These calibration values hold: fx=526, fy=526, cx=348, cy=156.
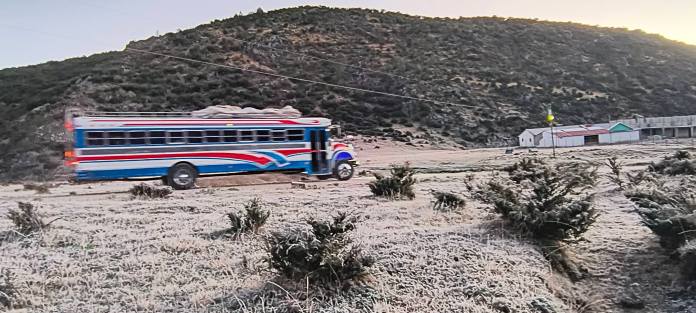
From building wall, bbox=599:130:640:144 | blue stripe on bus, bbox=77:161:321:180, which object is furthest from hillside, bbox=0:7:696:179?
blue stripe on bus, bbox=77:161:321:180

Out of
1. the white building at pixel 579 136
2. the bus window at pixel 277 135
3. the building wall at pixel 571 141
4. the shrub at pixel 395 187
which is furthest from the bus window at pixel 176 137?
the building wall at pixel 571 141

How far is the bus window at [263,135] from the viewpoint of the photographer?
19438 millimetres

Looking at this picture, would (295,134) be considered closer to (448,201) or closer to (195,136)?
(195,136)

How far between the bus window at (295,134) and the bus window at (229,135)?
211cm

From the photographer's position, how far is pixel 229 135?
19000mm

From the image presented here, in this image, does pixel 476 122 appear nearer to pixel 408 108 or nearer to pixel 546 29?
pixel 408 108

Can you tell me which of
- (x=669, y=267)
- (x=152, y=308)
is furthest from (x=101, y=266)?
(x=669, y=267)

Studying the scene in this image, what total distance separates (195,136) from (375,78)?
4256 cm

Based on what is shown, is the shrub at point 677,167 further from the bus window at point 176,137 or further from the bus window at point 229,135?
the bus window at point 176,137

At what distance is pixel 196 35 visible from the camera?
66.9 m

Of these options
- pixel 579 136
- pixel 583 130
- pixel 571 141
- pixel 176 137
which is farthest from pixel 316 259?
pixel 583 130

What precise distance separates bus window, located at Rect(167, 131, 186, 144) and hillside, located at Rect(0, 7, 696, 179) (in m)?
22.7

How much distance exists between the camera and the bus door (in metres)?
20.7

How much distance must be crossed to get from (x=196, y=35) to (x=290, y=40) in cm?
1200
